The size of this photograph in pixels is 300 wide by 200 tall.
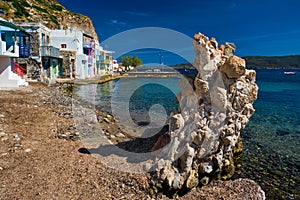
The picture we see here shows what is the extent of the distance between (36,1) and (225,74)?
239 feet

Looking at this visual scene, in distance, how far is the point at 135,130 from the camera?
35.2 feet

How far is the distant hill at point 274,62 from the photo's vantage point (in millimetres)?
181750

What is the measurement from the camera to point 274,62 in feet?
630

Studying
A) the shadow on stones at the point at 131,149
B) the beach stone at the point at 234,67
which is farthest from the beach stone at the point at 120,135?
the beach stone at the point at 234,67

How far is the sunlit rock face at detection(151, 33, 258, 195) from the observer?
5.57 m

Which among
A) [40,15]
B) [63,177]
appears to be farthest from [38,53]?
[40,15]

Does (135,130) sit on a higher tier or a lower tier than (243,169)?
higher

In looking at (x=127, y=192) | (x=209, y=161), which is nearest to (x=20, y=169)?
(x=127, y=192)

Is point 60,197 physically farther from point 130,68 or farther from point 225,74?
point 130,68

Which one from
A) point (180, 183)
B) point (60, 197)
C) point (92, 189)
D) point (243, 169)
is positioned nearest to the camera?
point (60, 197)

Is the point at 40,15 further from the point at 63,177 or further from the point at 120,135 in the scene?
the point at 63,177

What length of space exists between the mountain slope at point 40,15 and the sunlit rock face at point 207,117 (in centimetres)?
4569

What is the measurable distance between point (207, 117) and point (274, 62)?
8596 inches

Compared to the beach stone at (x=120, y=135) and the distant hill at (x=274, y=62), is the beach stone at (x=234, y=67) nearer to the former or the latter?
the beach stone at (x=120, y=135)
